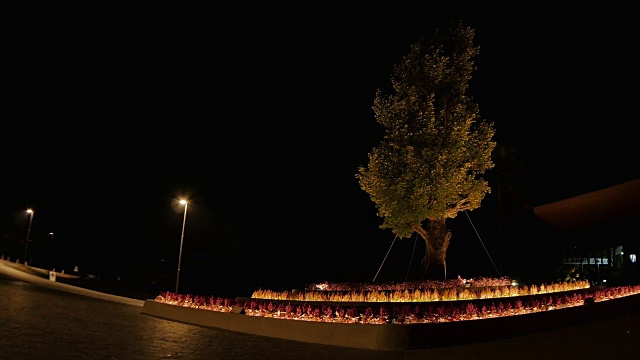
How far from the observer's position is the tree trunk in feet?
71.2

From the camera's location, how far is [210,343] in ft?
39.2

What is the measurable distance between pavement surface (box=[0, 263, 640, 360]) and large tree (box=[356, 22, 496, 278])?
315 inches

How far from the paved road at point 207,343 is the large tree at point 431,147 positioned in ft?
26.5

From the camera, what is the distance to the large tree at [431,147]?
21.1 m

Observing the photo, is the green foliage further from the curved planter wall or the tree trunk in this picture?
the curved planter wall

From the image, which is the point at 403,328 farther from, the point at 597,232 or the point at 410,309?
the point at 597,232

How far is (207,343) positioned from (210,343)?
0.22 ft

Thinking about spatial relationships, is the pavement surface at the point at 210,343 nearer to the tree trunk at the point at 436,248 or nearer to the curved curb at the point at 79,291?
the curved curb at the point at 79,291

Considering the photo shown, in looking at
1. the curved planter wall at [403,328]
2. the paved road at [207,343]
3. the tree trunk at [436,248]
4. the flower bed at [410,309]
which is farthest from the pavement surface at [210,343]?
the tree trunk at [436,248]

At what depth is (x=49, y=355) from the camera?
9492 mm

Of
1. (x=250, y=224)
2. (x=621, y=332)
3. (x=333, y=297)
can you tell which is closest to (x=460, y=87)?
(x=333, y=297)

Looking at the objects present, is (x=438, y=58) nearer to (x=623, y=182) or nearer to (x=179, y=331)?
(x=623, y=182)

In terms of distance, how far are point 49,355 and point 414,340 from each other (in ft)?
23.7

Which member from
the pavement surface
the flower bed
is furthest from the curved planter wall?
the flower bed
